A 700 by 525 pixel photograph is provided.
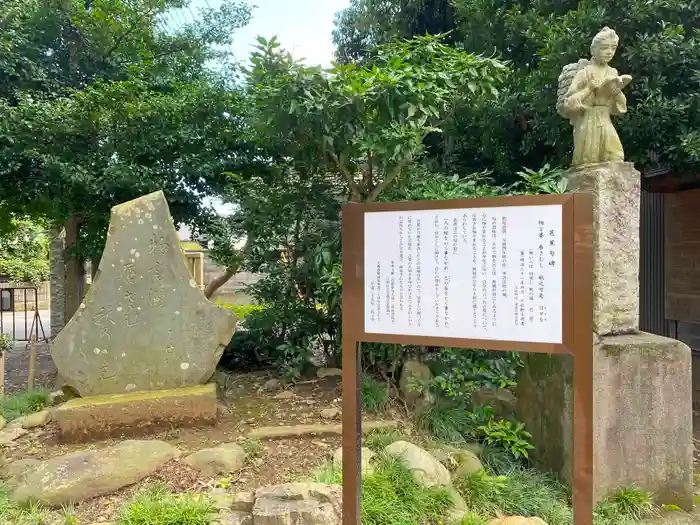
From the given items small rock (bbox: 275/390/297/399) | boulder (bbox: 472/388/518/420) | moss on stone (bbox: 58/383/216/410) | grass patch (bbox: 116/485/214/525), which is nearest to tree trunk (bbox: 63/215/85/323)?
moss on stone (bbox: 58/383/216/410)

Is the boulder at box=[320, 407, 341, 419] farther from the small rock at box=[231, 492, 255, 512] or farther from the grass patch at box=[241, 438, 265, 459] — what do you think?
the small rock at box=[231, 492, 255, 512]

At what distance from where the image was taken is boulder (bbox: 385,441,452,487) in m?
3.34

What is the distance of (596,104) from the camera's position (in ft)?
13.2

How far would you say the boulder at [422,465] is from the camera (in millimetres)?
3338

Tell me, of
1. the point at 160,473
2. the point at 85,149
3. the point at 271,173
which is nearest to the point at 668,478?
the point at 160,473

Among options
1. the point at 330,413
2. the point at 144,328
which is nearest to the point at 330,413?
the point at 330,413

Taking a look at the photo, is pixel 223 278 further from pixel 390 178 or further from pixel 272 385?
A: pixel 390 178

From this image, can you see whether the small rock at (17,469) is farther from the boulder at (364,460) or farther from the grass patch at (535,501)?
the grass patch at (535,501)

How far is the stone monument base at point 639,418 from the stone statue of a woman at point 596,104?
59.2 inches

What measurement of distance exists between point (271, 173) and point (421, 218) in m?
3.88

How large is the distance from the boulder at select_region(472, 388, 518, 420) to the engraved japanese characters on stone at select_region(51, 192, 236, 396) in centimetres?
250

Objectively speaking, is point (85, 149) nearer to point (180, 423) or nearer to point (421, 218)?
point (180, 423)

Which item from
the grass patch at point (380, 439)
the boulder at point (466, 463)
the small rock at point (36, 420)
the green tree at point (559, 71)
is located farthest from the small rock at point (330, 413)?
the green tree at point (559, 71)

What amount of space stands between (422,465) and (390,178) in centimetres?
257
